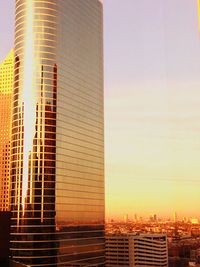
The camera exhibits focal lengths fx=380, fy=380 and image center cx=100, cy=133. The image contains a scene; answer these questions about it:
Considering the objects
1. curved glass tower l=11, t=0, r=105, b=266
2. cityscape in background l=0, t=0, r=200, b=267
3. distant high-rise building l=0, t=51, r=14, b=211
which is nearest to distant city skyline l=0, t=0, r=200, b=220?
cityscape in background l=0, t=0, r=200, b=267

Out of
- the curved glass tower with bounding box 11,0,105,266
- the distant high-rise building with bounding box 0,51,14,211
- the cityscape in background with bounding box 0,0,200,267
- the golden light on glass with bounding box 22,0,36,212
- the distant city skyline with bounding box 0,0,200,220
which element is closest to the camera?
the distant city skyline with bounding box 0,0,200,220

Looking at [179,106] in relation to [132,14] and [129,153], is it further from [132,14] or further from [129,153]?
[129,153]

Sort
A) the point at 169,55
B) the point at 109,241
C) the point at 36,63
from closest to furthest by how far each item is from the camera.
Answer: the point at 169,55
the point at 36,63
the point at 109,241

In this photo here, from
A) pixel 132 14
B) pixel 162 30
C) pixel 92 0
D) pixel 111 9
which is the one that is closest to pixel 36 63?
pixel 92 0

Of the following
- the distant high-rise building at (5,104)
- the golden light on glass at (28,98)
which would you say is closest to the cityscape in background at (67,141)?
the golden light on glass at (28,98)

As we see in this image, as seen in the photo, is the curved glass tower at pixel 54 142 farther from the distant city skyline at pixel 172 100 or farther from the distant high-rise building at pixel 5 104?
the distant city skyline at pixel 172 100

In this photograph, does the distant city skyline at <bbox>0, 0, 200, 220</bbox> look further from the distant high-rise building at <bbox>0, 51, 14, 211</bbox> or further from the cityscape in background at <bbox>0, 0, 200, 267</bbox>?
the distant high-rise building at <bbox>0, 51, 14, 211</bbox>

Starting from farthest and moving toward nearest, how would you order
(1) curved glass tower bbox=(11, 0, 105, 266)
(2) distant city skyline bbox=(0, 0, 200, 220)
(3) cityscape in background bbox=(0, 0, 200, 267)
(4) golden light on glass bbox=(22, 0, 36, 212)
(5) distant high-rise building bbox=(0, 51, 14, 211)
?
1. (5) distant high-rise building bbox=(0, 51, 14, 211)
2. (4) golden light on glass bbox=(22, 0, 36, 212)
3. (1) curved glass tower bbox=(11, 0, 105, 266)
4. (3) cityscape in background bbox=(0, 0, 200, 267)
5. (2) distant city skyline bbox=(0, 0, 200, 220)

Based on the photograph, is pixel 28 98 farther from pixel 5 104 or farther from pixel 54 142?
pixel 5 104
